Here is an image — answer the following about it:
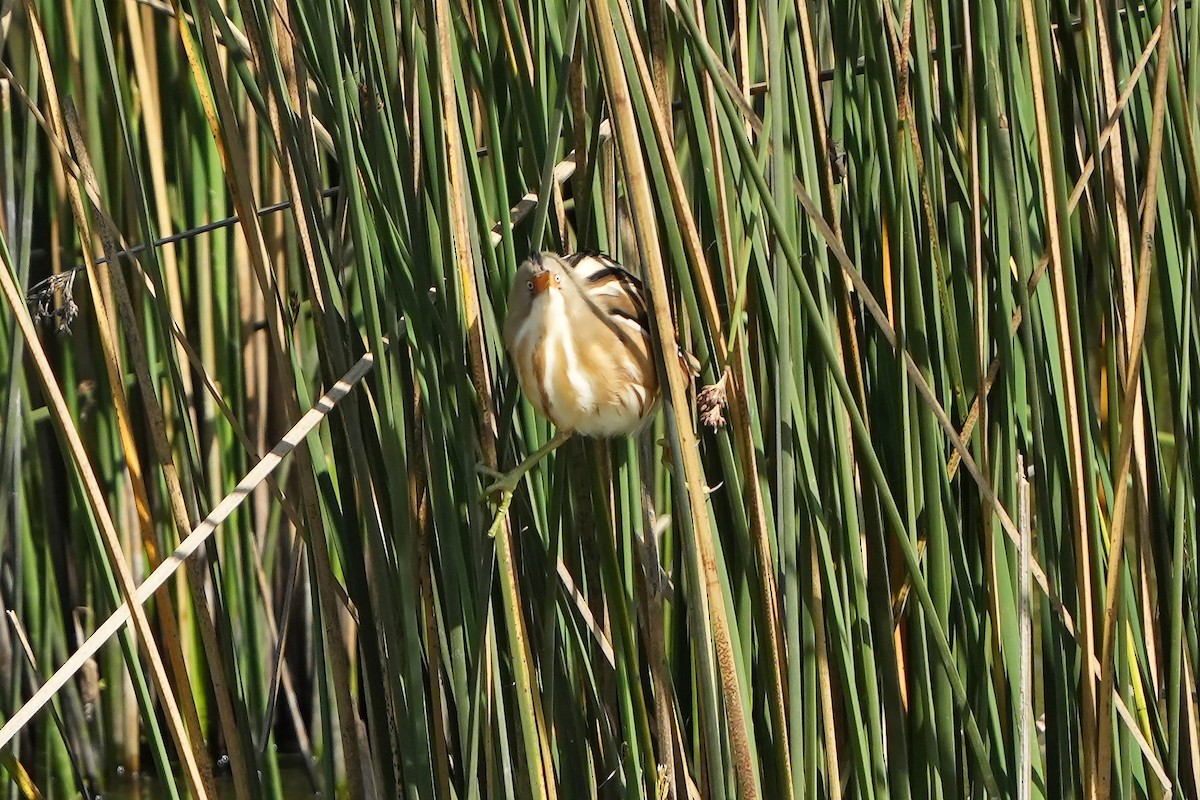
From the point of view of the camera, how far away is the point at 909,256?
1.16 m

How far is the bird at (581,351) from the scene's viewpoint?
3.98 ft

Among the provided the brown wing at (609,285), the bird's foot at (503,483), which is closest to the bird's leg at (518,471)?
the bird's foot at (503,483)

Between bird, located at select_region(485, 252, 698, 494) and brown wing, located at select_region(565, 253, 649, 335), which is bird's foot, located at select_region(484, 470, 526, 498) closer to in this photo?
bird, located at select_region(485, 252, 698, 494)

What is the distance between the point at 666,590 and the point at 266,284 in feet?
1.60

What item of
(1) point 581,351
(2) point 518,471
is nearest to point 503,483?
(2) point 518,471

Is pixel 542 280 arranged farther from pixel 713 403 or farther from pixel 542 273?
pixel 713 403

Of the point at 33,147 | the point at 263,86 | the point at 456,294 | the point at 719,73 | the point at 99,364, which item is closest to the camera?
the point at 719,73

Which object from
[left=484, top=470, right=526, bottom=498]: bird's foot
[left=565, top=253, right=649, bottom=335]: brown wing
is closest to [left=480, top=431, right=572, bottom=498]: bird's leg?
[left=484, top=470, right=526, bottom=498]: bird's foot

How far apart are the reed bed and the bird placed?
0.09 feet

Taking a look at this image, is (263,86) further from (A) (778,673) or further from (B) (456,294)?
(A) (778,673)

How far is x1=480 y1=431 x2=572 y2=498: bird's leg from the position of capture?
A: 1161 mm

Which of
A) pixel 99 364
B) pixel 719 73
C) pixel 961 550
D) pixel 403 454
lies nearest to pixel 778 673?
pixel 961 550

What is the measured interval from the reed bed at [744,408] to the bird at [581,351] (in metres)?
0.03

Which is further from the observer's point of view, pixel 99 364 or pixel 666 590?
pixel 99 364
